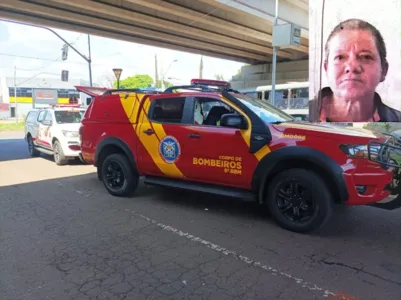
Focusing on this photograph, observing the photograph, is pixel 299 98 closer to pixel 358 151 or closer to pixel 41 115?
pixel 41 115

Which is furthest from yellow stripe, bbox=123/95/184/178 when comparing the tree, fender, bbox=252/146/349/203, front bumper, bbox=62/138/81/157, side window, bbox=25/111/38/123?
the tree

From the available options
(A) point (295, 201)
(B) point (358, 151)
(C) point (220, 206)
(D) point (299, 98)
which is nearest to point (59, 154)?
(C) point (220, 206)

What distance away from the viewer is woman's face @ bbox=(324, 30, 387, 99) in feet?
39.9

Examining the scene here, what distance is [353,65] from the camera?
12602mm

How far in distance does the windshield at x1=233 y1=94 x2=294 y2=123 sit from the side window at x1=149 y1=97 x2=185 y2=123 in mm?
954

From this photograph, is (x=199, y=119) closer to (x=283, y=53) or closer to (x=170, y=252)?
(x=170, y=252)

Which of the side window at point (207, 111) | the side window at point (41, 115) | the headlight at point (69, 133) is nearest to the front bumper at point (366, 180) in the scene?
the side window at point (207, 111)

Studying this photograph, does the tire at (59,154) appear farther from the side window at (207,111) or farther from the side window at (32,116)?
the side window at (207,111)

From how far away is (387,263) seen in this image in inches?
149

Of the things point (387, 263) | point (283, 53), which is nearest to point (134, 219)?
point (387, 263)

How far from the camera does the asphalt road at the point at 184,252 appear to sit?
3.23 m

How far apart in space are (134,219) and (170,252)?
1353mm

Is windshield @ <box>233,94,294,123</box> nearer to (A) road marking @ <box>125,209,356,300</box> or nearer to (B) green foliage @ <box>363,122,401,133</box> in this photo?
(A) road marking @ <box>125,209,356,300</box>

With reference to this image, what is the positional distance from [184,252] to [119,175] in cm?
291
